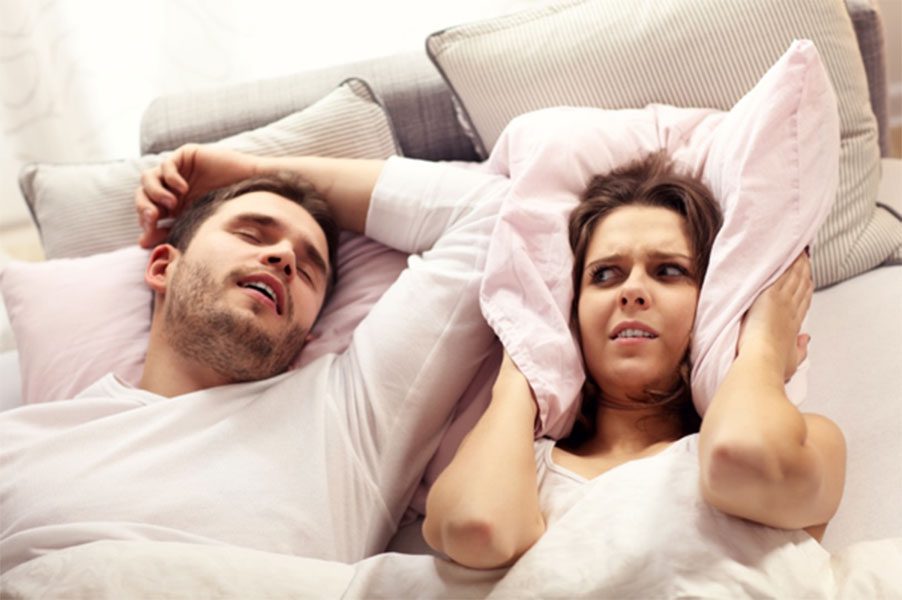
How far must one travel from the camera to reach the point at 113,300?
1.55 meters

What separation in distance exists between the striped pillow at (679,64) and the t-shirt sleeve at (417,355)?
28 centimetres

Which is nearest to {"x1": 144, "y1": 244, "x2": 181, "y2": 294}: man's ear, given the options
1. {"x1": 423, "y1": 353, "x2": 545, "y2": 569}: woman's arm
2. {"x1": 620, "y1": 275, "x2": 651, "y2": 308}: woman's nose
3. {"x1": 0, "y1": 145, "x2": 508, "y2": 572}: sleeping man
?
{"x1": 0, "y1": 145, "x2": 508, "y2": 572}: sleeping man

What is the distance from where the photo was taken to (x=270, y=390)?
1386 millimetres

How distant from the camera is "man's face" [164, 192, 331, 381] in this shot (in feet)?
4.52

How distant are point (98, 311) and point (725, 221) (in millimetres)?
1025

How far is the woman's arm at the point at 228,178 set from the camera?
157 centimetres

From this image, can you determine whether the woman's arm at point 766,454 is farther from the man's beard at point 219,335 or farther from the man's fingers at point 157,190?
the man's fingers at point 157,190

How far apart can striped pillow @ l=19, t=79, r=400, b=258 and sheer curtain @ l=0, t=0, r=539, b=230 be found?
769mm

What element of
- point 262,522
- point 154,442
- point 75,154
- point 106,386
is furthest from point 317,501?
point 75,154

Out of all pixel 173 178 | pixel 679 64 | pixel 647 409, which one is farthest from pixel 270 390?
pixel 679 64

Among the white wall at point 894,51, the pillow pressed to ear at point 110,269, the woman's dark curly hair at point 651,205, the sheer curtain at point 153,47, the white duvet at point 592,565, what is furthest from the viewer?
the white wall at point 894,51

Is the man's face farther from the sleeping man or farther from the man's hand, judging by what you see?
the man's hand

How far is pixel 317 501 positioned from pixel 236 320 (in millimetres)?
311

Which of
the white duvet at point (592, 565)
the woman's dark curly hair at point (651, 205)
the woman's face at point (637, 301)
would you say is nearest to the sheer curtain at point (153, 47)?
the woman's dark curly hair at point (651, 205)
